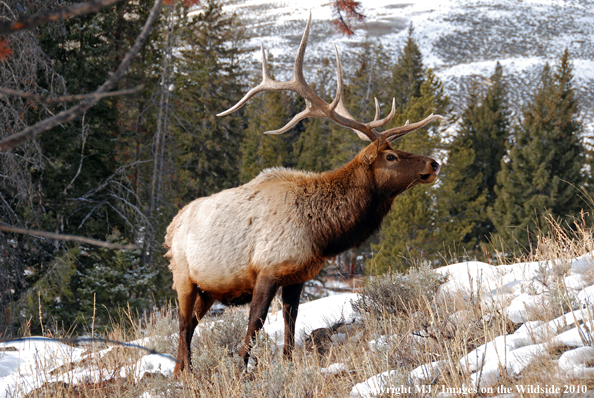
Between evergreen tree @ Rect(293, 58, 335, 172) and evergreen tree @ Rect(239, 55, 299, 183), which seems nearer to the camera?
evergreen tree @ Rect(239, 55, 299, 183)

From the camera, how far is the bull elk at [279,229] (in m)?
3.82

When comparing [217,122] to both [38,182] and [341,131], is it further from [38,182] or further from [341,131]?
[38,182]

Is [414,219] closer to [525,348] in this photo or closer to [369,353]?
[369,353]

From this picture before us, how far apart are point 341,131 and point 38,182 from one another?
18.7 meters

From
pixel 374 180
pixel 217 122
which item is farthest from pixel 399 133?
pixel 217 122

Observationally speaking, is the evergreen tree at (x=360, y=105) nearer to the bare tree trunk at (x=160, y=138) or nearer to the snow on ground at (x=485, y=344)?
the bare tree trunk at (x=160, y=138)

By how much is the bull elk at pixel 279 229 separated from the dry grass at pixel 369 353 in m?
0.34

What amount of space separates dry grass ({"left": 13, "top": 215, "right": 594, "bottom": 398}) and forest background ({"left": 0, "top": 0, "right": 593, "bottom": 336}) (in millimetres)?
843

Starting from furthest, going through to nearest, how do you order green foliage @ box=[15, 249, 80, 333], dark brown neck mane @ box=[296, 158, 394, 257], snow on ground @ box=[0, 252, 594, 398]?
green foliage @ box=[15, 249, 80, 333] → dark brown neck mane @ box=[296, 158, 394, 257] → snow on ground @ box=[0, 252, 594, 398]

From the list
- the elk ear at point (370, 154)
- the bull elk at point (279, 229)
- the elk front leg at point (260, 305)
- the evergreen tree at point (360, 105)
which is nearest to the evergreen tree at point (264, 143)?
the evergreen tree at point (360, 105)

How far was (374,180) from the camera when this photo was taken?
169 inches

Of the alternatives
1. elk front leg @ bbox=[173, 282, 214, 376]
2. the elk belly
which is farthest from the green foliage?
the elk belly

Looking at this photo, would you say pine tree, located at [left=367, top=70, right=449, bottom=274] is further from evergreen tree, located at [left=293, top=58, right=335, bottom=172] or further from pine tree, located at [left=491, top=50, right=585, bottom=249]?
evergreen tree, located at [left=293, top=58, right=335, bottom=172]

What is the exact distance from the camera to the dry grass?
2732 millimetres
